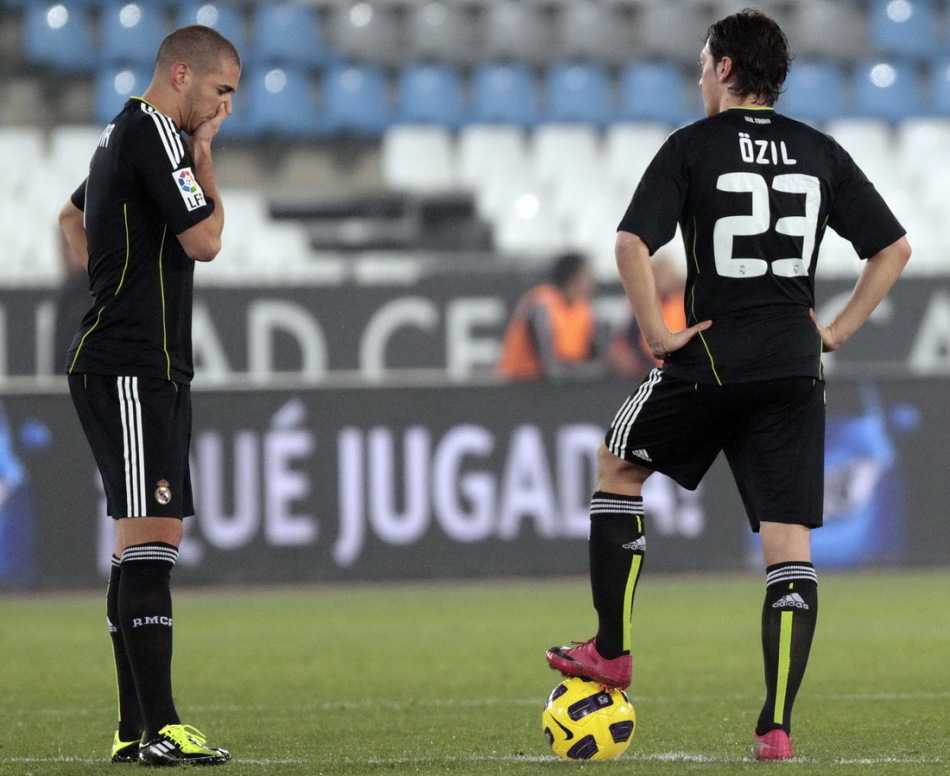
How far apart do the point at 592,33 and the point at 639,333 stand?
268 inches

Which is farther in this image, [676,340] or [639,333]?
[639,333]

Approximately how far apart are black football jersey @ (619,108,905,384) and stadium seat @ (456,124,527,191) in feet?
36.0

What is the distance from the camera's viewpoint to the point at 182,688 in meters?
5.96

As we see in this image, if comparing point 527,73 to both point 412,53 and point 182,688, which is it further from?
point 182,688

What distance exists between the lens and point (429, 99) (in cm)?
1597

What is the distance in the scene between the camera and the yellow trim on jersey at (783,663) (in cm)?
378

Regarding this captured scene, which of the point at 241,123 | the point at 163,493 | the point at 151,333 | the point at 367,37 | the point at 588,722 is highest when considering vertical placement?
the point at 367,37

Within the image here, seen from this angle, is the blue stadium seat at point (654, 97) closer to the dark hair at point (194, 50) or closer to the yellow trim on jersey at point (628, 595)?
the dark hair at point (194, 50)

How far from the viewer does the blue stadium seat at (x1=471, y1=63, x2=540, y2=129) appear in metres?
16.0

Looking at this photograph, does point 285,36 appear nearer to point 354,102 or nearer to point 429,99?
point 354,102

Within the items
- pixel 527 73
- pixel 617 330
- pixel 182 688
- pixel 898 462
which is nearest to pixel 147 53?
pixel 527 73

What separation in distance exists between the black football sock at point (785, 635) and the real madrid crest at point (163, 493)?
153 cm

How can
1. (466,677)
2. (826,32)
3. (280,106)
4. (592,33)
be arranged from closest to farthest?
1. (466,677)
2. (280,106)
3. (592,33)
4. (826,32)

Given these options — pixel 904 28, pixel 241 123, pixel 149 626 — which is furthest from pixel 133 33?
pixel 149 626
